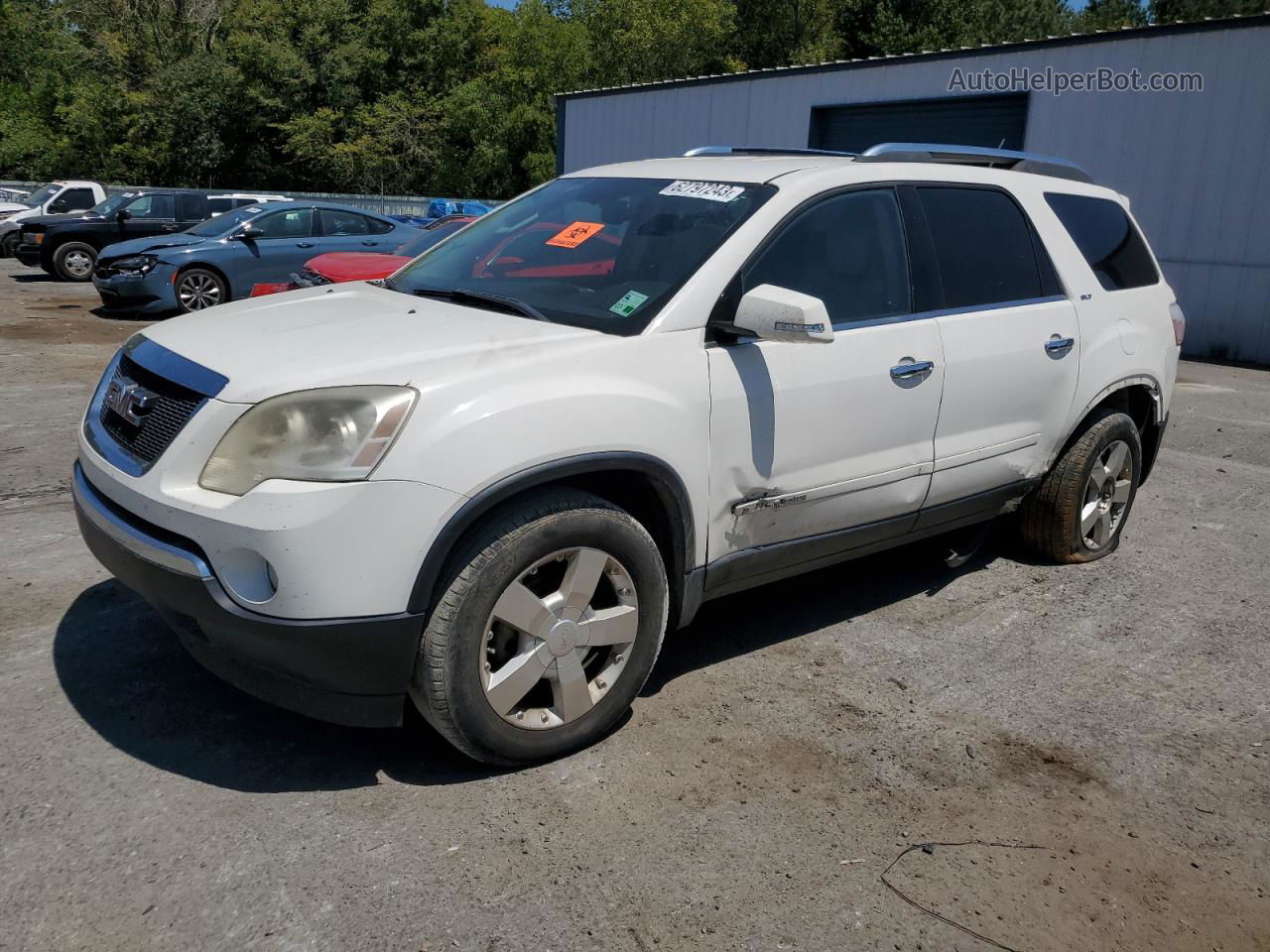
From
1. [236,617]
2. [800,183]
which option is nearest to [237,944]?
[236,617]

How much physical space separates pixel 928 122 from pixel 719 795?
16.7 meters

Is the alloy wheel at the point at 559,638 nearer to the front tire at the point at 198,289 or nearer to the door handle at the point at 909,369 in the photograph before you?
the door handle at the point at 909,369

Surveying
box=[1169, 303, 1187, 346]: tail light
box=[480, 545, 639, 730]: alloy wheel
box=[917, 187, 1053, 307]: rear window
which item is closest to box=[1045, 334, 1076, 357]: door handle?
box=[917, 187, 1053, 307]: rear window

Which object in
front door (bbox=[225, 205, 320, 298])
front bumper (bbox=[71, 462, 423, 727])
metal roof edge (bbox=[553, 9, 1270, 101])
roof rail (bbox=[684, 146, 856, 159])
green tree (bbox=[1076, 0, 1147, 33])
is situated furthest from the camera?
green tree (bbox=[1076, 0, 1147, 33])

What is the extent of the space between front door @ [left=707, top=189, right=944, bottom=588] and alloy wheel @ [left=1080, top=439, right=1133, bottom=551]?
4.58ft

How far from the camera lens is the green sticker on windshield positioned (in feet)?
11.4

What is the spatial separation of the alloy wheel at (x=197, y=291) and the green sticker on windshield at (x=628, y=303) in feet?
36.9

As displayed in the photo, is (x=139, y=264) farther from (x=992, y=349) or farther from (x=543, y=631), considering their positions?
(x=543, y=631)

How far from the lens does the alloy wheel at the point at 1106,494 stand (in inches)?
204

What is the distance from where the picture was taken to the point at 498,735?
3107 millimetres

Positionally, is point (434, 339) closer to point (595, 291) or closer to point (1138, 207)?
point (595, 291)

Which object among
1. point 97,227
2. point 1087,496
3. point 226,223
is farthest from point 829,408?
point 97,227

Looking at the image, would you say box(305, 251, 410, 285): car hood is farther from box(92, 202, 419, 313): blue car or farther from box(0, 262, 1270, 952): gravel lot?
box(92, 202, 419, 313): blue car

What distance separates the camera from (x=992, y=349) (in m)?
4.36
